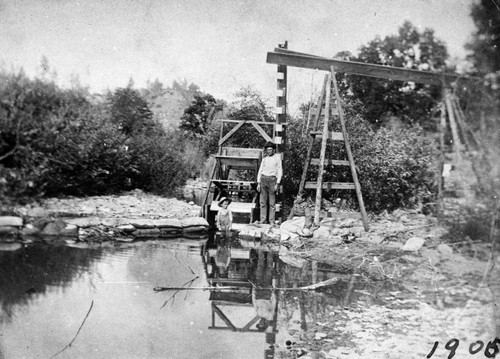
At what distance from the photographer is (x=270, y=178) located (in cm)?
890

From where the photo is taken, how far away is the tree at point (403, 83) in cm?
709

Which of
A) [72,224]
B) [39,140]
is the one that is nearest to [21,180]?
[39,140]

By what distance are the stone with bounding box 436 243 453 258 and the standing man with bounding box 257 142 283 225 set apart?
12.3 feet

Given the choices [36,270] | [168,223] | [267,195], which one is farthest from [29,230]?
[267,195]

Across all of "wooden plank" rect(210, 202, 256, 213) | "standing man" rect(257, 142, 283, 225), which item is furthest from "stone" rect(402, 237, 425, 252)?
"wooden plank" rect(210, 202, 256, 213)

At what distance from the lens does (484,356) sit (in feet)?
11.3

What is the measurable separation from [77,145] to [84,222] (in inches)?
134

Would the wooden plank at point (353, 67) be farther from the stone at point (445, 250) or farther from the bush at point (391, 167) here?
the stone at point (445, 250)

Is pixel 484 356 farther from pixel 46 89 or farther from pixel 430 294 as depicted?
pixel 46 89

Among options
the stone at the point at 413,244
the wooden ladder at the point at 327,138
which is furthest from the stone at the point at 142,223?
the stone at the point at 413,244

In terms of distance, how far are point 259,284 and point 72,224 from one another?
4433 millimetres

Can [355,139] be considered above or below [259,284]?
above

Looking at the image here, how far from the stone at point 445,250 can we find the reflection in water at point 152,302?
1.42m

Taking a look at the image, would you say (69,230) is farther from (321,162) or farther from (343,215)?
(343,215)
